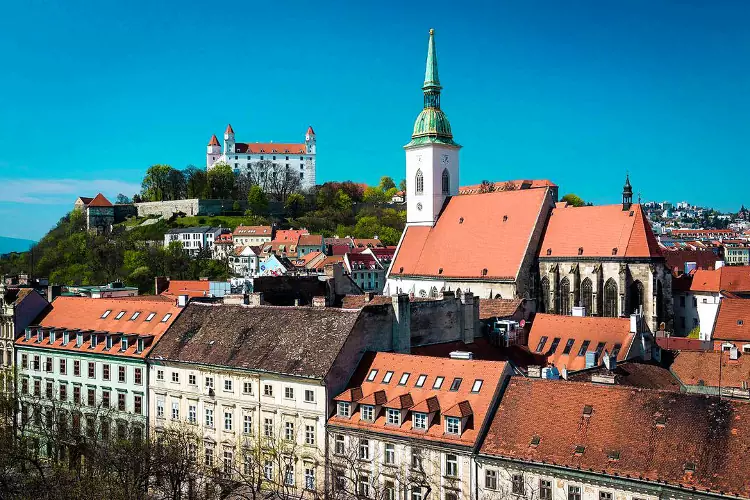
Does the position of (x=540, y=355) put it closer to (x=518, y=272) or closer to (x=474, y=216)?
(x=518, y=272)

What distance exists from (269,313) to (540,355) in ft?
63.8

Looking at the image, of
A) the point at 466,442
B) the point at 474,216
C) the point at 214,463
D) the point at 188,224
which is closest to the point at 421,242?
the point at 474,216

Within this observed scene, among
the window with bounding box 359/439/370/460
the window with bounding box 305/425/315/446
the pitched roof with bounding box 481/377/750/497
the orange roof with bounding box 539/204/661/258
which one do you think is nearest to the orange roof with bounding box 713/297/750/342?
the orange roof with bounding box 539/204/661/258

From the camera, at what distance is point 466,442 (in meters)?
37.5

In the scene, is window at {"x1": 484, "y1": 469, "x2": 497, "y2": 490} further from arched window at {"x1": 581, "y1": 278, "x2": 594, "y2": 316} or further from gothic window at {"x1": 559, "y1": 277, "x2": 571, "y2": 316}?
gothic window at {"x1": 559, "y1": 277, "x2": 571, "y2": 316}

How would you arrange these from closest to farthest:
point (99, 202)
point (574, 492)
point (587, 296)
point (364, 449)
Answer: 1. point (574, 492)
2. point (364, 449)
3. point (587, 296)
4. point (99, 202)

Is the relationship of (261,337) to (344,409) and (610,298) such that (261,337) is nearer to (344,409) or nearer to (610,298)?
(344,409)

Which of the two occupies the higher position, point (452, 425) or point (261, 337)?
point (261, 337)

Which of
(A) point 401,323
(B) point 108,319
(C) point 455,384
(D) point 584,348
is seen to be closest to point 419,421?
(C) point 455,384

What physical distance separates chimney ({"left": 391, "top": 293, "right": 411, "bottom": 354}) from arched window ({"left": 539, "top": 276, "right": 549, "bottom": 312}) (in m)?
36.8

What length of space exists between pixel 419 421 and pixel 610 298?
146ft

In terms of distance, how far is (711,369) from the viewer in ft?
173

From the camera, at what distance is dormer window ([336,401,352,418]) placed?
42094 mm

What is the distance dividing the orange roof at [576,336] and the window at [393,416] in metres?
18.2
